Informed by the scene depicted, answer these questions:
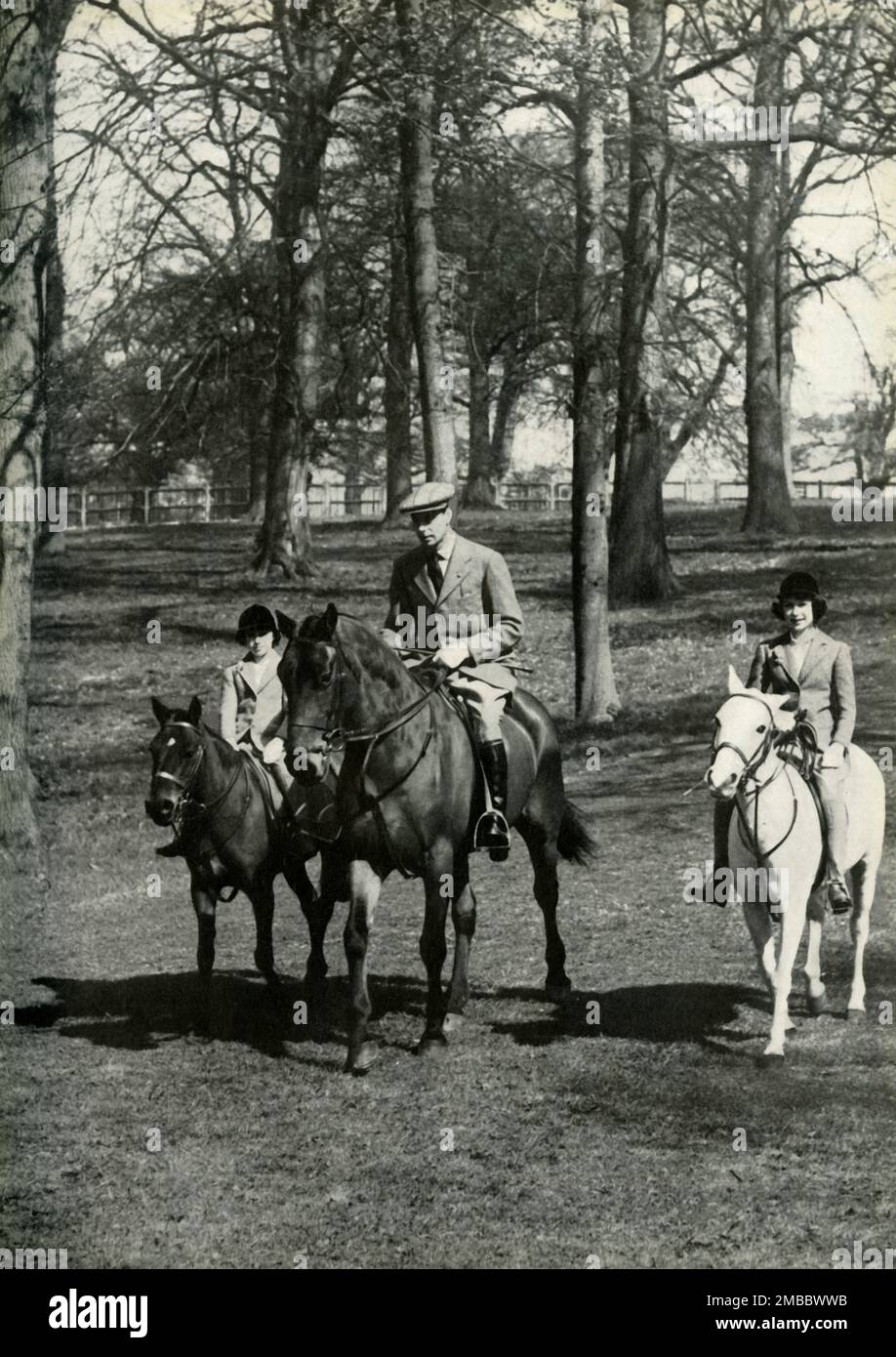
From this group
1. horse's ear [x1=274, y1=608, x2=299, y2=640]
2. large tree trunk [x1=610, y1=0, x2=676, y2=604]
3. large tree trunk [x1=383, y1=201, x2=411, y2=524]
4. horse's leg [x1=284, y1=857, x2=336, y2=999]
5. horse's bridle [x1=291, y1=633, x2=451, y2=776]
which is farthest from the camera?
large tree trunk [x1=383, y1=201, x2=411, y2=524]

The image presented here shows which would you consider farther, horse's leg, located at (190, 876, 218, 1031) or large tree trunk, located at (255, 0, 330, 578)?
large tree trunk, located at (255, 0, 330, 578)

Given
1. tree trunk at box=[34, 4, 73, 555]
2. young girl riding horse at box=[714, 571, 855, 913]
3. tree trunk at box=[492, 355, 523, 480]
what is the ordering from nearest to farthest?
young girl riding horse at box=[714, 571, 855, 913] → tree trunk at box=[34, 4, 73, 555] → tree trunk at box=[492, 355, 523, 480]

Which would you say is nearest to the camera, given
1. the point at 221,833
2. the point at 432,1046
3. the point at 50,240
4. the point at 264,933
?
the point at 432,1046

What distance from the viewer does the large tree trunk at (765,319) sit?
44.4ft

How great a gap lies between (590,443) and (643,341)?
1060 millimetres

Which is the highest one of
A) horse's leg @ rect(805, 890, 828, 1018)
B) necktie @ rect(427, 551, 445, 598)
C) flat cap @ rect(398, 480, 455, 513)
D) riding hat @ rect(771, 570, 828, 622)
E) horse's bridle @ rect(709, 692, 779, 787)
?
flat cap @ rect(398, 480, 455, 513)

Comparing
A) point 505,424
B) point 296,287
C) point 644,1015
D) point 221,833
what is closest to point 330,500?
point 505,424

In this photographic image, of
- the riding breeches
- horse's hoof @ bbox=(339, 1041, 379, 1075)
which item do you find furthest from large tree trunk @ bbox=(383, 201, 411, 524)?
horse's hoof @ bbox=(339, 1041, 379, 1075)

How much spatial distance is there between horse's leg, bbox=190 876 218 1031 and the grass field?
6.9 inches

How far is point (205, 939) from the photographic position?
29.1 ft

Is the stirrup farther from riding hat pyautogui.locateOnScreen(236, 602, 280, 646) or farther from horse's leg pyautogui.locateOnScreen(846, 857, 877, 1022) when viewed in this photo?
horse's leg pyautogui.locateOnScreen(846, 857, 877, 1022)

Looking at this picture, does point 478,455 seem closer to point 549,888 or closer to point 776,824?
point 549,888

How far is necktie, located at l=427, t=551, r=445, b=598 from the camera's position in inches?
350
